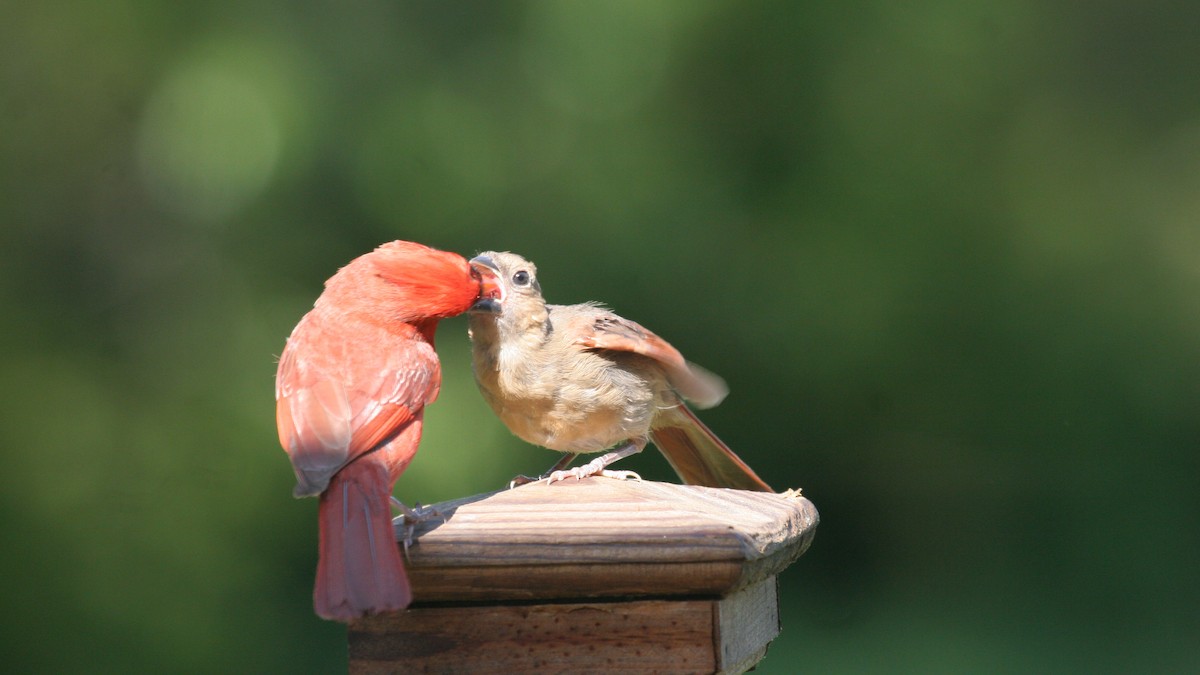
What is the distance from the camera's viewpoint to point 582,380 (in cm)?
302

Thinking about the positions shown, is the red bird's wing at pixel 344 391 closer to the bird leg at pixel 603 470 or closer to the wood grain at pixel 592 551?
the wood grain at pixel 592 551

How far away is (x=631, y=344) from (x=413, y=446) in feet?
3.48

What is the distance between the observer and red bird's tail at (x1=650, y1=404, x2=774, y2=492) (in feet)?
10.5

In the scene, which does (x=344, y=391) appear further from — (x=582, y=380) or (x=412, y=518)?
(x=582, y=380)

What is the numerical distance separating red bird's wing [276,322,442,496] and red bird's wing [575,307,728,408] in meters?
0.92

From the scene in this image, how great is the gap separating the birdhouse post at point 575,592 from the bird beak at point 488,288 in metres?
0.81

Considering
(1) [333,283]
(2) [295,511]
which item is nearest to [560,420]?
(1) [333,283]

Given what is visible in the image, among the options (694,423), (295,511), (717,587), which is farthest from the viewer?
(295,511)

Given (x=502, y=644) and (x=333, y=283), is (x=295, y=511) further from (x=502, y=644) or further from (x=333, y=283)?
(x=502, y=644)

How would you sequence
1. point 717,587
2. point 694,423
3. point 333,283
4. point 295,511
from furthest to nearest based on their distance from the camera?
point 295,511, point 694,423, point 333,283, point 717,587

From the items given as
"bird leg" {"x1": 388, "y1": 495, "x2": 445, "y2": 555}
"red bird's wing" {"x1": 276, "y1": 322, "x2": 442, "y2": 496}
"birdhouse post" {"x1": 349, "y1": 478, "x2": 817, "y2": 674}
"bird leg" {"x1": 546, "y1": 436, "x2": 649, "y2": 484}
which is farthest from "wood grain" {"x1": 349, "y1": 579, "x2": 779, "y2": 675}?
"bird leg" {"x1": 546, "y1": 436, "x2": 649, "y2": 484}

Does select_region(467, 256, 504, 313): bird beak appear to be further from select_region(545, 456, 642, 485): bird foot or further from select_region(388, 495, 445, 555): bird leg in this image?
select_region(388, 495, 445, 555): bird leg

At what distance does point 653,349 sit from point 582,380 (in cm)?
21

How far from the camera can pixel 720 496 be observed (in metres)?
2.16
